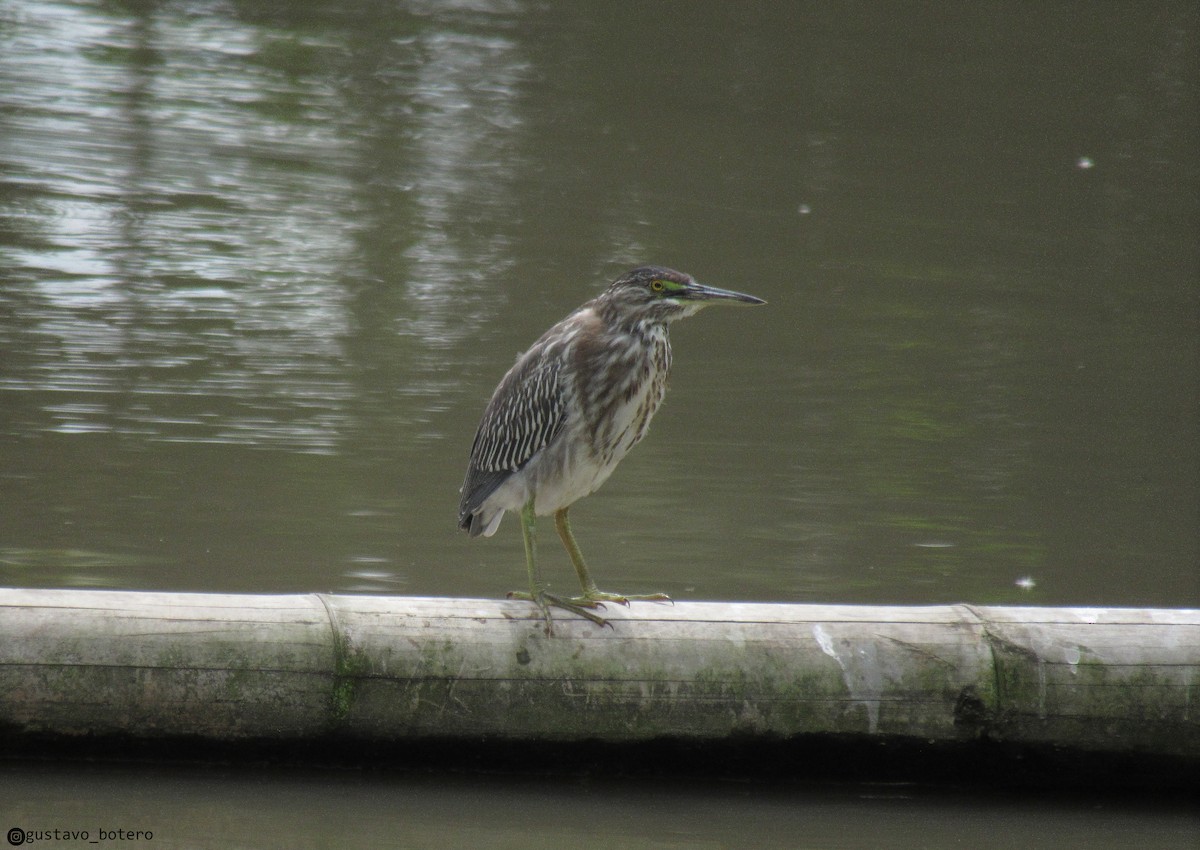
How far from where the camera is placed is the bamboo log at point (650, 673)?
3.96 metres

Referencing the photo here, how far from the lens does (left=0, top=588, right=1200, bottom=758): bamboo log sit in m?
3.96

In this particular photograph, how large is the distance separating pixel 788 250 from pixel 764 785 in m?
6.38

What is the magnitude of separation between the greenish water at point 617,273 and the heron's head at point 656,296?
131cm

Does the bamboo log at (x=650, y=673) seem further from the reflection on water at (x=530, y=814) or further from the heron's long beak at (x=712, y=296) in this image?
the heron's long beak at (x=712, y=296)

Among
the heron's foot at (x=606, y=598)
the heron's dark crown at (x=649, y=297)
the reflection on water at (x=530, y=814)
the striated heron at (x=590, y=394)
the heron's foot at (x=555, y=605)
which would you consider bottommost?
the reflection on water at (x=530, y=814)

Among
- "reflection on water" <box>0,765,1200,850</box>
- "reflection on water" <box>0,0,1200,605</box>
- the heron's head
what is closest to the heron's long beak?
the heron's head

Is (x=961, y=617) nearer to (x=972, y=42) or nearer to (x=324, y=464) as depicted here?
(x=324, y=464)

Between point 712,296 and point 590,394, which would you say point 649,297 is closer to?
point 712,296

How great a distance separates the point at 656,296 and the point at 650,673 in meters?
1.05

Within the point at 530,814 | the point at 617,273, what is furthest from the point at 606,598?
the point at 617,273

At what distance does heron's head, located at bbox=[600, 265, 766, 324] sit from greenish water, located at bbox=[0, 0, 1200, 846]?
131 centimetres

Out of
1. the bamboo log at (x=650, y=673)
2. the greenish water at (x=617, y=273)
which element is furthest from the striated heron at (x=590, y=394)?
the greenish water at (x=617, y=273)

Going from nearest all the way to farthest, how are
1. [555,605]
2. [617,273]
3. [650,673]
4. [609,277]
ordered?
[650,673]
[555,605]
[617,273]
[609,277]

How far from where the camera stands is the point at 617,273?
31.0 feet
